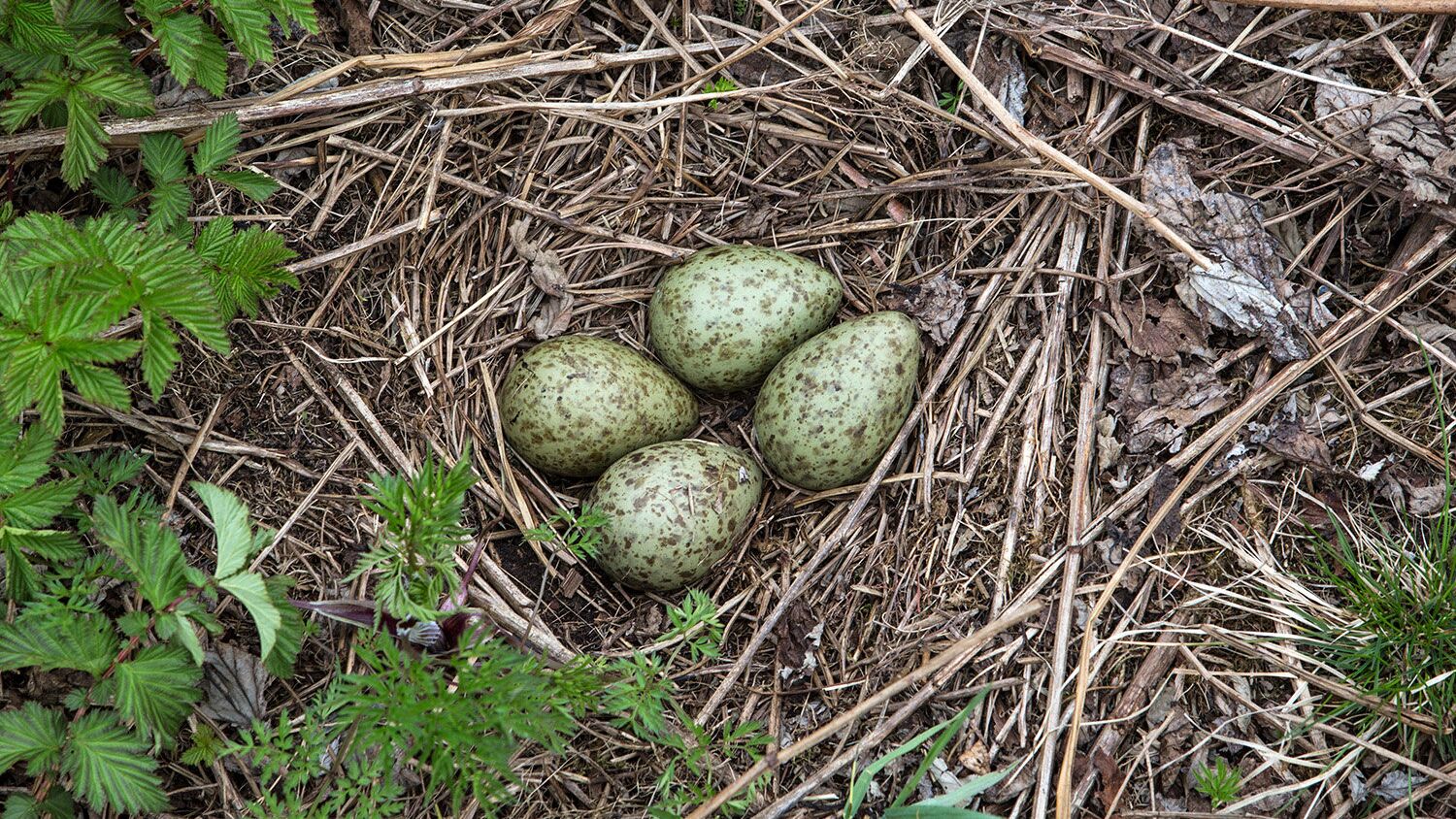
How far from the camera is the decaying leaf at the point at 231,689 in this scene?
2.46m

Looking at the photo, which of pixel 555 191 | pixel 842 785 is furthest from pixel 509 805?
pixel 555 191

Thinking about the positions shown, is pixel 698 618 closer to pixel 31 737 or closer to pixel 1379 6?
pixel 31 737

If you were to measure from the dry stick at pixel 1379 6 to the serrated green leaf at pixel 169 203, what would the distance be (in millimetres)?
2995

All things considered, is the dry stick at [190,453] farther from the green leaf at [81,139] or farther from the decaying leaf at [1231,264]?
the decaying leaf at [1231,264]

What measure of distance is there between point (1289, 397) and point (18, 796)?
131 inches

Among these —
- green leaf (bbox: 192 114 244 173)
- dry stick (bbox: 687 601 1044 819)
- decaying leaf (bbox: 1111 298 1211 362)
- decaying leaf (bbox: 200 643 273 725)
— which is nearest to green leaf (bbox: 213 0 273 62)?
green leaf (bbox: 192 114 244 173)

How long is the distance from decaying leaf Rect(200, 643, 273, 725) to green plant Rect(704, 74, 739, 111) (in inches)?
81.0

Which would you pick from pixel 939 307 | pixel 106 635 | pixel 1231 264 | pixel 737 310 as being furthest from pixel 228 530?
pixel 1231 264

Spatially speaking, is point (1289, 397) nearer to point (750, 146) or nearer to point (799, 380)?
point (799, 380)

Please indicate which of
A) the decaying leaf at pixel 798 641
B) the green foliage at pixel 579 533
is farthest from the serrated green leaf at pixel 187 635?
the decaying leaf at pixel 798 641

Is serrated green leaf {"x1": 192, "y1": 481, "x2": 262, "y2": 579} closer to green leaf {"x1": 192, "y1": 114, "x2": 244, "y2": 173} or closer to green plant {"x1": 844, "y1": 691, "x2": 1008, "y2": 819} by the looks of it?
green leaf {"x1": 192, "y1": 114, "x2": 244, "y2": 173}

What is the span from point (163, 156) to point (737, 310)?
1.59 meters

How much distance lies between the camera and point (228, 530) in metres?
2.21

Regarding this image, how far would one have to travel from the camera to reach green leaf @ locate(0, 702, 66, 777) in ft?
6.96
